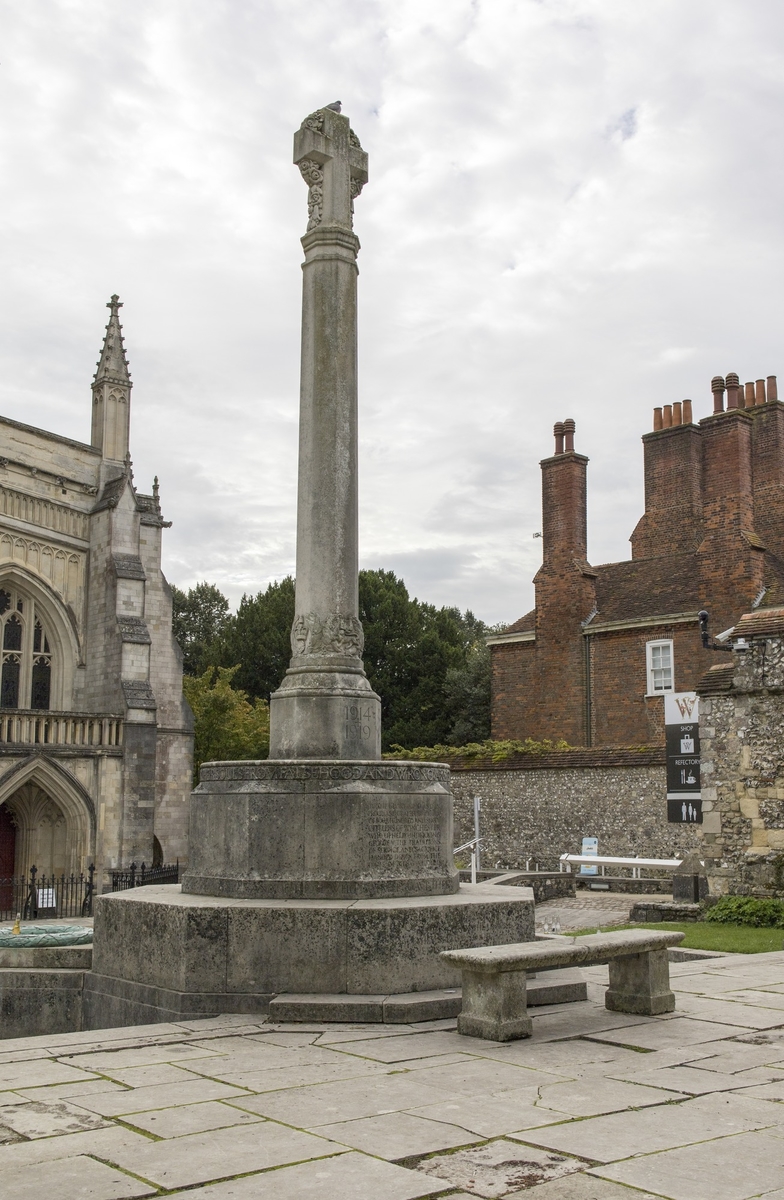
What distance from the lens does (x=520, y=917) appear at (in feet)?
25.8

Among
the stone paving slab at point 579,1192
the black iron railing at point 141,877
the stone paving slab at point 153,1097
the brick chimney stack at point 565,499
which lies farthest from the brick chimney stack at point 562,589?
the stone paving slab at point 579,1192

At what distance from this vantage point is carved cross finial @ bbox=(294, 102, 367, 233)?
31.4 ft

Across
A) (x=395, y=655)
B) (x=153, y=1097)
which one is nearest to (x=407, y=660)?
(x=395, y=655)

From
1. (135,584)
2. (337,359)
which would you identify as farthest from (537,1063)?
(135,584)

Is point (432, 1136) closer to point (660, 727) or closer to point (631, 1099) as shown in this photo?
point (631, 1099)

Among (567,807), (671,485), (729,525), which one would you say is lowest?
(567,807)

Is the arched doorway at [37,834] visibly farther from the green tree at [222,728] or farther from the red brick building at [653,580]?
the red brick building at [653,580]

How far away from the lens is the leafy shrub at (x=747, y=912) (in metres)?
15.0

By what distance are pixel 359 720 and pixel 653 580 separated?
2450 centimetres

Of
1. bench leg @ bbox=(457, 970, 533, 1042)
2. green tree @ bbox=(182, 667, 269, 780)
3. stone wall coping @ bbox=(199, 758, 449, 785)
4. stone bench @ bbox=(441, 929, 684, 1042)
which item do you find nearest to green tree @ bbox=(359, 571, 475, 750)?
green tree @ bbox=(182, 667, 269, 780)

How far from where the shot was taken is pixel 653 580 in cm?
3183

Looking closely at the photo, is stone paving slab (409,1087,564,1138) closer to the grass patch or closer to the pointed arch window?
the grass patch

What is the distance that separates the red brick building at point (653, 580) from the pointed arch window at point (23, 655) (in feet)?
42.9

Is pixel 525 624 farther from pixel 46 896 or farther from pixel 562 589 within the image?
pixel 46 896
